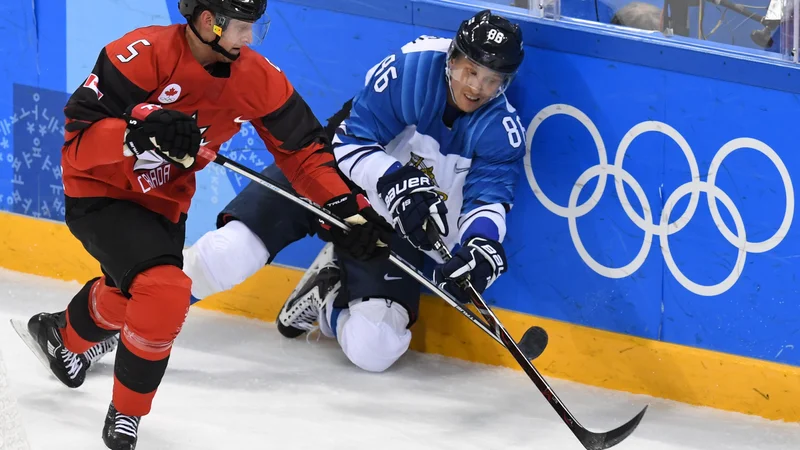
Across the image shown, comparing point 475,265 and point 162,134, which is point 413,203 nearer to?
point 475,265

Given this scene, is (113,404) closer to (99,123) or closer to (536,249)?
(99,123)

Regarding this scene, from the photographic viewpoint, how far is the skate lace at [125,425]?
2.90m

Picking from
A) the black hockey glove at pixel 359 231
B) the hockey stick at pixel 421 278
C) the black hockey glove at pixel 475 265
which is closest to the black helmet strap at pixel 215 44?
the hockey stick at pixel 421 278

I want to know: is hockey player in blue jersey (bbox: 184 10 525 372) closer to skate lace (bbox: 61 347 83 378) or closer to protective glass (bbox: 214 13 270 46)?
skate lace (bbox: 61 347 83 378)

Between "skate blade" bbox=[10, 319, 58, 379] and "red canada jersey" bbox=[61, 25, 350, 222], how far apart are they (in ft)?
1.86

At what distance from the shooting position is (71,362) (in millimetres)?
3406

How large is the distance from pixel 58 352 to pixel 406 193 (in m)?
1.01

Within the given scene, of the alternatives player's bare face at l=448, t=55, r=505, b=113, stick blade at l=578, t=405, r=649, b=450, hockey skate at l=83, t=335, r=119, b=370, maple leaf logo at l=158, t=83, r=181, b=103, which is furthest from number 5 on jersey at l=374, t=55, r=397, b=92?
stick blade at l=578, t=405, r=649, b=450

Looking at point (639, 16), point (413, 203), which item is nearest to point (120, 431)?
point (413, 203)

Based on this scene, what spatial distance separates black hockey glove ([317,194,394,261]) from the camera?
3.27 m

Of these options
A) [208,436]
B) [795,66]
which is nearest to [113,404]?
[208,436]

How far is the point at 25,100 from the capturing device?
4.39 metres

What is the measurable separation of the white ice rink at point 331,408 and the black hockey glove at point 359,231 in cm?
44

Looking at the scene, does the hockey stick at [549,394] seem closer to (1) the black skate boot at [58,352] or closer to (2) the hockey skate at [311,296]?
(2) the hockey skate at [311,296]
